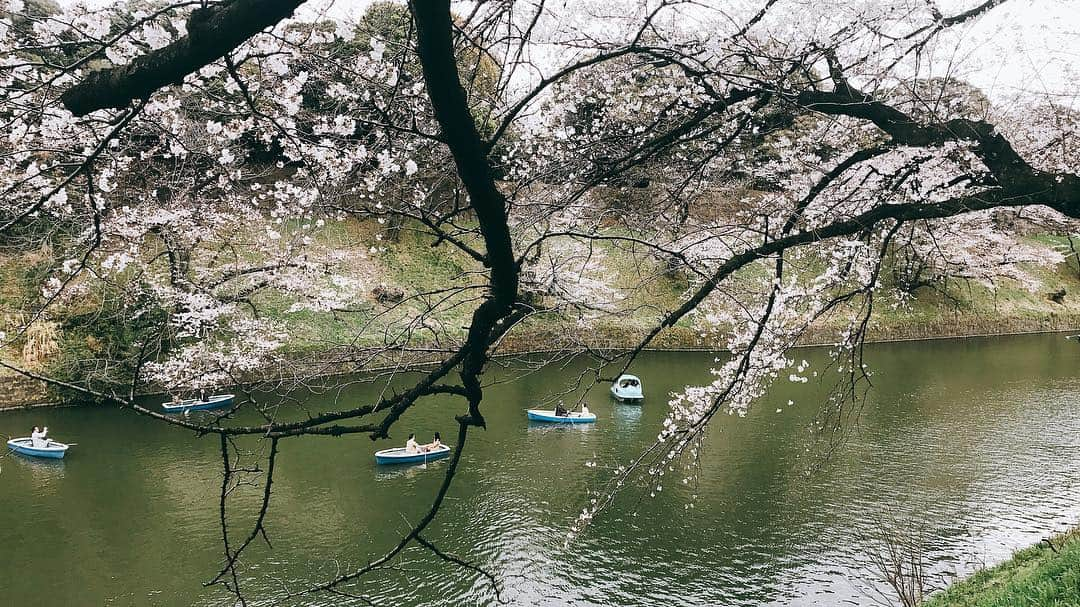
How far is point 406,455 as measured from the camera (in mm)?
9258

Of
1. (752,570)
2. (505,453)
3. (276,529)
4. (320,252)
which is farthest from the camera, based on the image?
(320,252)

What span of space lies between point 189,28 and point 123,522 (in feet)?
27.9

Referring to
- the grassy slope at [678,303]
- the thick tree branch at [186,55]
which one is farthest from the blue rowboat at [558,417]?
the thick tree branch at [186,55]

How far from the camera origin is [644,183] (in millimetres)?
3322

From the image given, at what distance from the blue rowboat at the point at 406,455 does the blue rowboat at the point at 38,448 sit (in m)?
4.69

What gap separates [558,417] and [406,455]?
3.01 meters

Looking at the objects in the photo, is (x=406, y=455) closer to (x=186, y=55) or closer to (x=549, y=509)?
(x=549, y=509)

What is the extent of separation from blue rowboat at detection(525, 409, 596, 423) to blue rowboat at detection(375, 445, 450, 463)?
2.22 m

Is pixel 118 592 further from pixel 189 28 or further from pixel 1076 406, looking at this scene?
pixel 1076 406

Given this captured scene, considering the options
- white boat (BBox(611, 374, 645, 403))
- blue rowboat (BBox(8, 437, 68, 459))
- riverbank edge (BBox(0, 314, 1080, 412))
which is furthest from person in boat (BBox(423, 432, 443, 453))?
blue rowboat (BBox(8, 437, 68, 459))

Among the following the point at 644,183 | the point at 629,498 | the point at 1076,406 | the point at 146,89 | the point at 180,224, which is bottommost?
the point at 629,498

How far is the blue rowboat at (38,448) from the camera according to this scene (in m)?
9.19

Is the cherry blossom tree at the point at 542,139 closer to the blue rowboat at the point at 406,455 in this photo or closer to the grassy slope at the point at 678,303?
the blue rowboat at the point at 406,455

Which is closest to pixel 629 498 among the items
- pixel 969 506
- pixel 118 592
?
pixel 969 506
